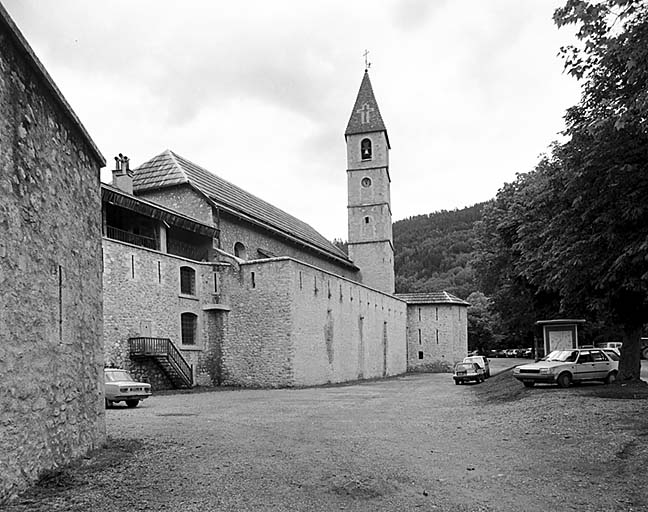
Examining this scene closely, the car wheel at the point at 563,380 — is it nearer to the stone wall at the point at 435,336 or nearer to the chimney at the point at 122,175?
the chimney at the point at 122,175

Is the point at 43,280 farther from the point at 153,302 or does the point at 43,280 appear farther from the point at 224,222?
the point at 224,222

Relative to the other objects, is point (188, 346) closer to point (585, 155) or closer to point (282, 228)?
point (282, 228)

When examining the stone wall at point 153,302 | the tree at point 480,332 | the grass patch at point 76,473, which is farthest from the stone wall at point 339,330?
the tree at point 480,332

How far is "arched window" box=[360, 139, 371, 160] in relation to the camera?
6612 centimetres

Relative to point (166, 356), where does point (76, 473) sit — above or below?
below

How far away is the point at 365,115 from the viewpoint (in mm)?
66438

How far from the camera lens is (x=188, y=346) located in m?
33.4

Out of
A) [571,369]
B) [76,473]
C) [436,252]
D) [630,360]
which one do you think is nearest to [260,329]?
[571,369]

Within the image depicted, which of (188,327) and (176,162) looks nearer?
(188,327)

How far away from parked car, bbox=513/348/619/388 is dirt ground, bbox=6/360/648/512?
14.2ft

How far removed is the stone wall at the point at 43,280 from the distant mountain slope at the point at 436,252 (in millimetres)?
96593

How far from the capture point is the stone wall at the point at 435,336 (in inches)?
2365

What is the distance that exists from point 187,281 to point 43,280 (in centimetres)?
2514

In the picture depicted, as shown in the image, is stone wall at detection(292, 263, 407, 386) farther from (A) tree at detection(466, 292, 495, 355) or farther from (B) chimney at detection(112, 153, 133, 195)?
(A) tree at detection(466, 292, 495, 355)
